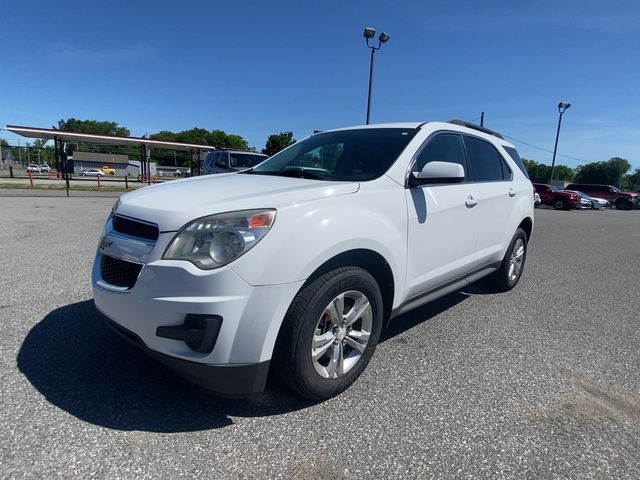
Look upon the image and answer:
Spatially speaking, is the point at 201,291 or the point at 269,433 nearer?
the point at 201,291

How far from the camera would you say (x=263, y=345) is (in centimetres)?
206

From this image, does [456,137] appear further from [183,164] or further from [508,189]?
[183,164]

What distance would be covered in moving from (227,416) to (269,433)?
0.93 feet

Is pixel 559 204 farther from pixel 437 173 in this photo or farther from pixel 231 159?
pixel 437 173

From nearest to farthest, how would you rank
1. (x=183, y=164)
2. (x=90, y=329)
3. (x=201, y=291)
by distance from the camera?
1. (x=201, y=291)
2. (x=90, y=329)
3. (x=183, y=164)

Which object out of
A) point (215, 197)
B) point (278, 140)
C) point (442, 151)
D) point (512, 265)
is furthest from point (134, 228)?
point (278, 140)

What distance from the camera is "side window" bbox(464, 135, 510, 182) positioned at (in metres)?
3.86

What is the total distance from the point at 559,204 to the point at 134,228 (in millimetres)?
30116

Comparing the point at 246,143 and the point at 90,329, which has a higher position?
the point at 246,143

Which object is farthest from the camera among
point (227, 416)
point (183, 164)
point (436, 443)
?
point (183, 164)

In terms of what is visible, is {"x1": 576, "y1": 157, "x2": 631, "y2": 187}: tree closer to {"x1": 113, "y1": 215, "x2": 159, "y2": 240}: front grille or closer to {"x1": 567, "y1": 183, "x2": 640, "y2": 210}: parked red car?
{"x1": 567, "y1": 183, "x2": 640, "y2": 210}: parked red car

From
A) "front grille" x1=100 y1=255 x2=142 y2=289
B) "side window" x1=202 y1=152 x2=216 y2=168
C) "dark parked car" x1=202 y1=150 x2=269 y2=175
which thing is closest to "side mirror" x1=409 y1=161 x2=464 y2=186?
"front grille" x1=100 y1=255 x2=142 y2=289

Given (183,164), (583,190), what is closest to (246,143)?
(183,164)

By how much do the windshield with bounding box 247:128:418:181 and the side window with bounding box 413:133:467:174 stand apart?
17 cm
